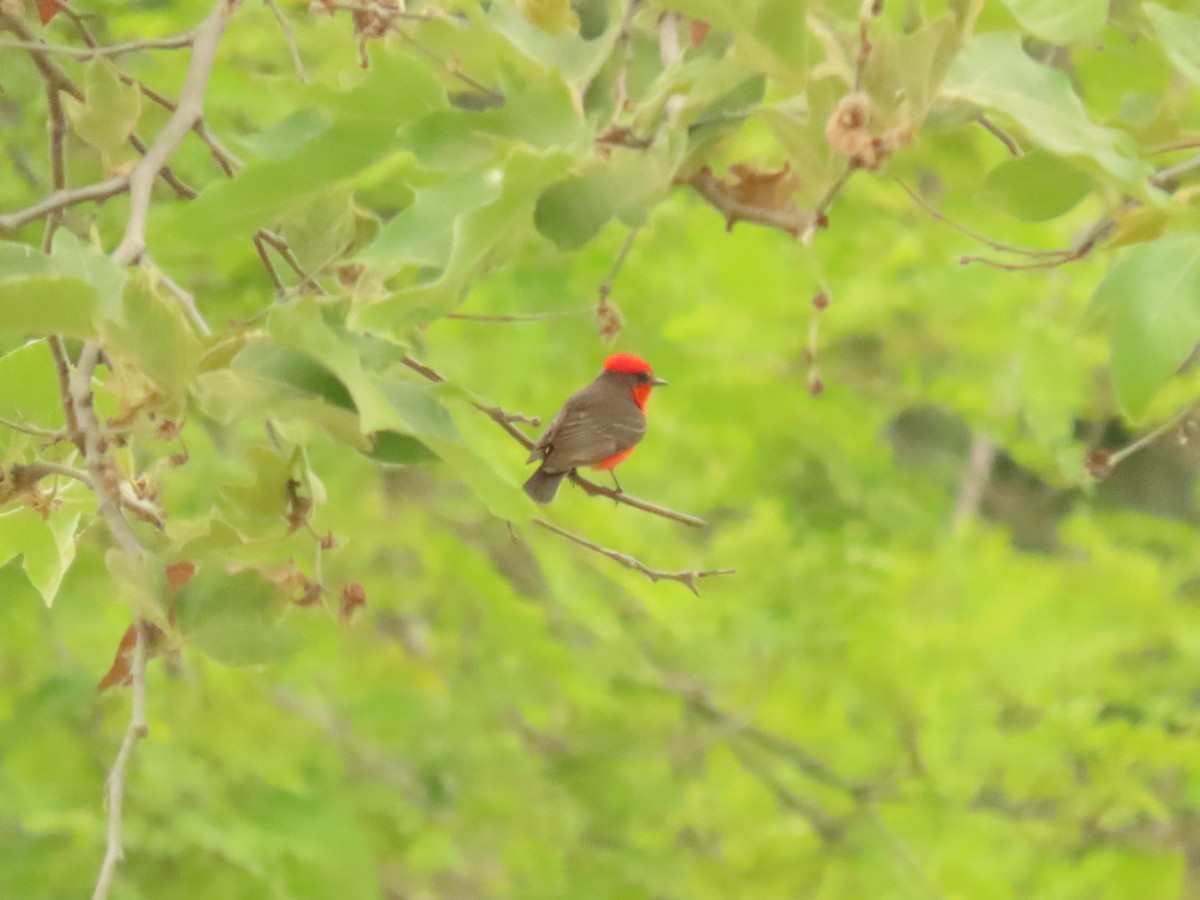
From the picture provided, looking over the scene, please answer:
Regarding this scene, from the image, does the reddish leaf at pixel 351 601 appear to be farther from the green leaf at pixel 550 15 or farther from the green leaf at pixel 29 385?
the green leaf at pixel 550 15

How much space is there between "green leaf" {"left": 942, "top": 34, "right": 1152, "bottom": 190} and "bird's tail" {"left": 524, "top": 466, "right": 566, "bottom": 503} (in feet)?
3.82

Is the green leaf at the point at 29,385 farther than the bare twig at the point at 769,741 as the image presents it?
No

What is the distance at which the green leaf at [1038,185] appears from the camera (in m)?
1.29

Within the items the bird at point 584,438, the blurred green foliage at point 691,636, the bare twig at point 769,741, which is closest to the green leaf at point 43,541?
the bird at point 584,438

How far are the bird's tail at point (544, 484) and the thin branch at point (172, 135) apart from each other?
82 cm

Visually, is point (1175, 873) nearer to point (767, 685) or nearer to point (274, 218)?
point (767, 685)

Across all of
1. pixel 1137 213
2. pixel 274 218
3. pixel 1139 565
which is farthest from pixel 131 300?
pixel 1139 565

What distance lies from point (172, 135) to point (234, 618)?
470mm

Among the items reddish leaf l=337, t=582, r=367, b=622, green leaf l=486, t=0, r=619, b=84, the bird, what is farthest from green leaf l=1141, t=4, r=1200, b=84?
the bird

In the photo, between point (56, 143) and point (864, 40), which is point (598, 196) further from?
point (56, 143)

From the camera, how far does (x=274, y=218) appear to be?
3.78 ft

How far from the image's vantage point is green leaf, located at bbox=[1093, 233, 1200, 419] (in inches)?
41.1

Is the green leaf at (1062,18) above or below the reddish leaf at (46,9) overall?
above

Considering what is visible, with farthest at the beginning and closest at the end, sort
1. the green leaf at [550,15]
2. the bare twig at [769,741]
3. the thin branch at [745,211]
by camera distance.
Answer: the bare twig at [769,741]
the green leaf at [550,15]
the thin branch at [745,211]
